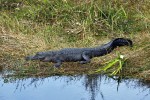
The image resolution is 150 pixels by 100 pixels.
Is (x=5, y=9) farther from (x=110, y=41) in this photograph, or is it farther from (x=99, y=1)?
(x=110, y=41)

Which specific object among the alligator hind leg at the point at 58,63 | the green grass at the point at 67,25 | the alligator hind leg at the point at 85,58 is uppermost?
the green grass at the point at 67,25

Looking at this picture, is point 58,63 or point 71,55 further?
point 71,55

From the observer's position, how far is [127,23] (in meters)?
10.3

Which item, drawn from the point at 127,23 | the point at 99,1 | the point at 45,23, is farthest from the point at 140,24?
the point at 45,23

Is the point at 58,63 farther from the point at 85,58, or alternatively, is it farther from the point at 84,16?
the point at 84,16

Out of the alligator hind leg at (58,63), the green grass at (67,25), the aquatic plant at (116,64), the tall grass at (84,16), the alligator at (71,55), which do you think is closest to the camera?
the aquatic plant at (116,64)

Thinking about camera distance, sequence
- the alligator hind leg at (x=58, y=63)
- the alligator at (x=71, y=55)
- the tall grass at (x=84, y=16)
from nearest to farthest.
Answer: the alligator hind leg at (x=58, y=63) → the alligator at (x=71, y=55) → the tall grass at (x=84, y=16)

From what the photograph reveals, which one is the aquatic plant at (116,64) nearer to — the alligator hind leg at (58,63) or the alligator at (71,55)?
the alligator at (71,55)

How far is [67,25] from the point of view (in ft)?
33.8

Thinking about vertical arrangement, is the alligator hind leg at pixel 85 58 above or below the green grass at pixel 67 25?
below

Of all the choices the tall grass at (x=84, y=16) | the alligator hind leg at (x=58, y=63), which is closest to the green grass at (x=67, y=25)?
the tall grass at (x=84, y=16)

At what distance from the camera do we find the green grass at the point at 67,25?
30.8 feet

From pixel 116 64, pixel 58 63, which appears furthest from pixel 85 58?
pixel 116 64

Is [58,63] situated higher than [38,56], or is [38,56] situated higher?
[38,56]
